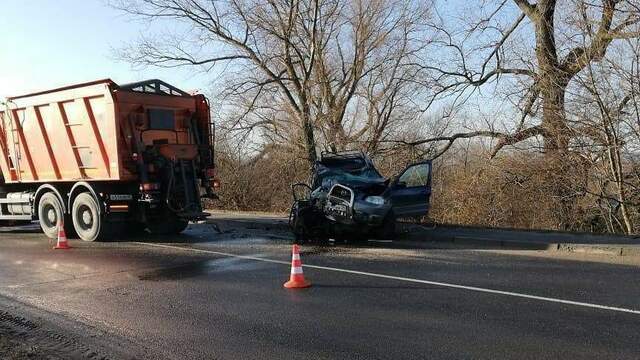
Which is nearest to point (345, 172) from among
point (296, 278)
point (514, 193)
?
point (296, 278)

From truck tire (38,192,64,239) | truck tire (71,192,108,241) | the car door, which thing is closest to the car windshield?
the car door

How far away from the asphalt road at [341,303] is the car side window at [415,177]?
72.2 inches

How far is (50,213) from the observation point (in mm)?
A: 14336

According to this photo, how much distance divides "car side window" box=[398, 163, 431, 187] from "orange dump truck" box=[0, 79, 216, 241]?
14.8ft

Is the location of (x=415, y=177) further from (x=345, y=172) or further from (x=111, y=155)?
(x=111, y=155)

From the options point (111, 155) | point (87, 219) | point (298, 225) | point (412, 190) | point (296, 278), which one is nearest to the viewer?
point (296, 278)

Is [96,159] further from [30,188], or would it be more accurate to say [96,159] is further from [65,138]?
[30,188]

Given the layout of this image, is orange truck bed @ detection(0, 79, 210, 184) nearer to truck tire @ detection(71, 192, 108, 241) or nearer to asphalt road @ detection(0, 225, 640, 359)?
truck tire @ detection(71, 192, 108, 241)

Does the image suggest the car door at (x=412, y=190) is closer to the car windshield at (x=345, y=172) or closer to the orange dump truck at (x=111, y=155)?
the car windshield at (x=345, y=172)

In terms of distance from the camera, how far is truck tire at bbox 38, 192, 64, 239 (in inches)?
552

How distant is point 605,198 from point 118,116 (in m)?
12.9

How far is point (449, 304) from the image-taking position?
6535mm

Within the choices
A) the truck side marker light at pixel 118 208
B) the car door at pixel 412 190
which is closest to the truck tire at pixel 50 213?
the truck side marker light at pixel 118 208

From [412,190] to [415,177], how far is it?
29 cm
